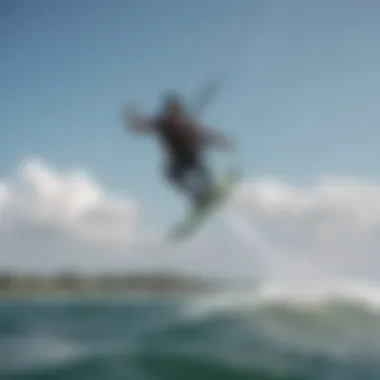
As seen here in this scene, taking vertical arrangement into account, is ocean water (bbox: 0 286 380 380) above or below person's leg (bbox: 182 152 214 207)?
below

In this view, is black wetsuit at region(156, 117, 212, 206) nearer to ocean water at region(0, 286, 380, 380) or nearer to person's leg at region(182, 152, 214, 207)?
person's leg at region(182, 152, 214, 207)

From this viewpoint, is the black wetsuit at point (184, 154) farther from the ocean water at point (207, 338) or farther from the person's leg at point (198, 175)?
the ocean water at point (207, 338)

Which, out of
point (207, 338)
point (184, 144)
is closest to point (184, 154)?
point (184, 144)

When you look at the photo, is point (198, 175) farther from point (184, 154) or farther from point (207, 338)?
point (207, 338)

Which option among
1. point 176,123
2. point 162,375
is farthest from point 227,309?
point 176,123

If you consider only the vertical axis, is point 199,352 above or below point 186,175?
below

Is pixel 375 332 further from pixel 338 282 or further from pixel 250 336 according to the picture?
pixel 250 336
